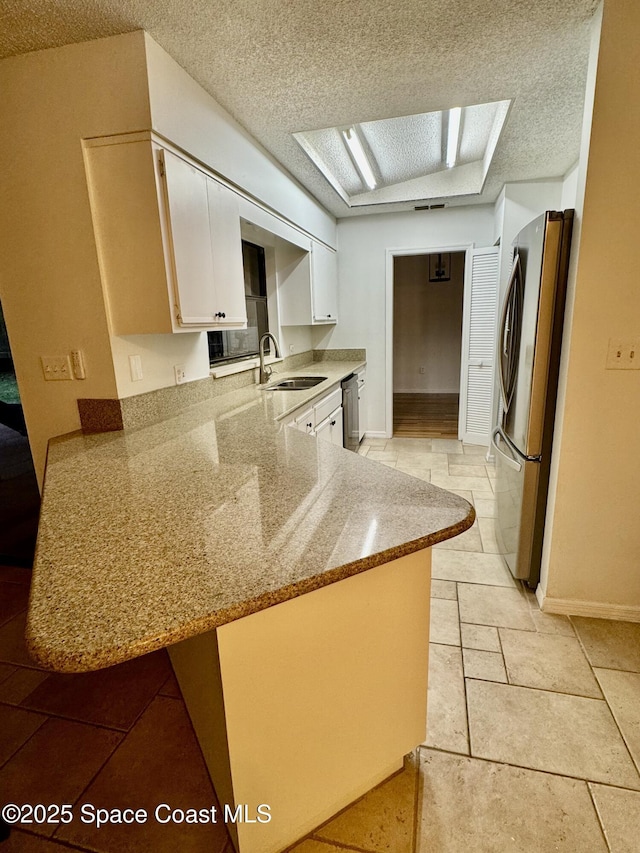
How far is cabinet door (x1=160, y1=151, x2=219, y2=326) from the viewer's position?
187 cm

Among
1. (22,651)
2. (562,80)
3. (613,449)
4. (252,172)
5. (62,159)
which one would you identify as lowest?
(22,651)

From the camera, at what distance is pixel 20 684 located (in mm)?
1796

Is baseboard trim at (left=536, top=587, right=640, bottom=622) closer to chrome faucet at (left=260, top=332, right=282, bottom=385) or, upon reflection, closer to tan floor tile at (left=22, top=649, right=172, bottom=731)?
tan floor tile at (left=22, top=649, right=172, bottom=731)

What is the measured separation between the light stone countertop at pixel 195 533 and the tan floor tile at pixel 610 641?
1255 mm

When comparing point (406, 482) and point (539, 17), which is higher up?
point (539, 17)

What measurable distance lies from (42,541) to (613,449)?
2.18 m

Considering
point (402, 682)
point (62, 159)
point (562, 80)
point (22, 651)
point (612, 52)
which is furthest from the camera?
point (562, 80)

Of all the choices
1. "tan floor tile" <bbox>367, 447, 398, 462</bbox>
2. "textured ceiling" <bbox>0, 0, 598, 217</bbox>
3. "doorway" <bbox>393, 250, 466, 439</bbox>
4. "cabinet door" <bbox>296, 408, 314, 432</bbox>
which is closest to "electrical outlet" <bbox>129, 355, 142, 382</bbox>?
"cabinet door" <bbox>296, 408, 314, 432</bbox>

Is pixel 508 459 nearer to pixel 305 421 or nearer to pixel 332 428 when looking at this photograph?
pixel 305 421

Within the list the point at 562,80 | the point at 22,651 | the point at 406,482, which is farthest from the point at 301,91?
the point at 22,651

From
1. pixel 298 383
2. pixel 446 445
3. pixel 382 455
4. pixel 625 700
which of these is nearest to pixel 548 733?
pixel 625 700

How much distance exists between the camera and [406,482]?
1326 mm

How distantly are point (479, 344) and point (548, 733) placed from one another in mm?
3782

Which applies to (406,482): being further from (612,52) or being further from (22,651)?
(22,651)
